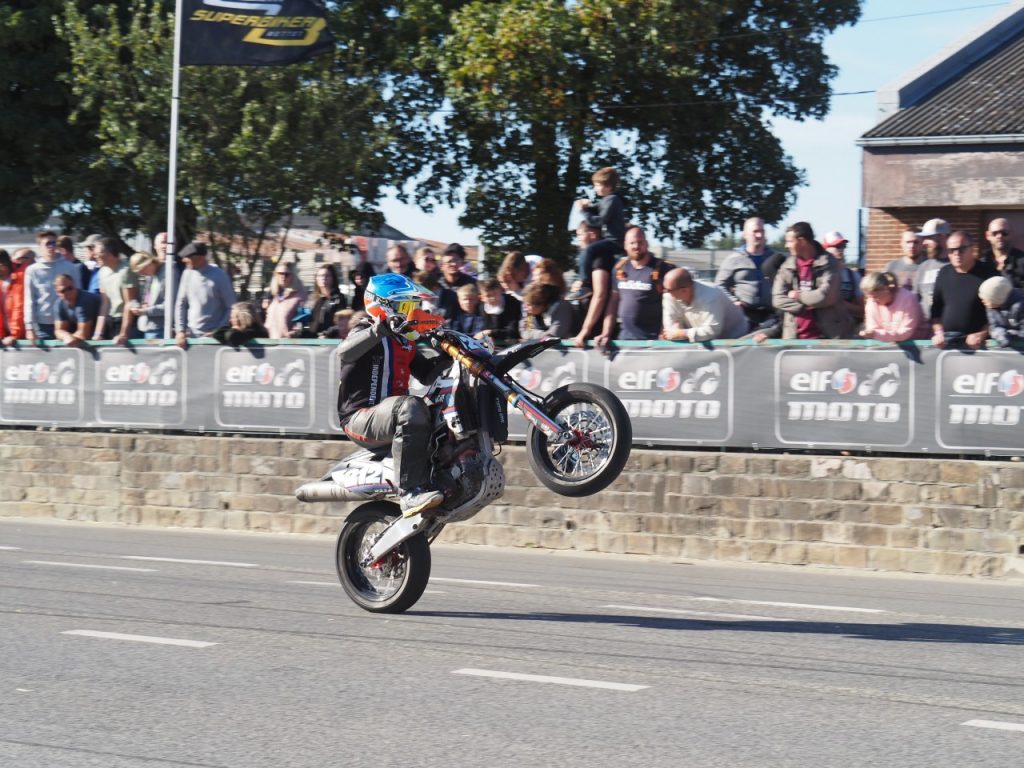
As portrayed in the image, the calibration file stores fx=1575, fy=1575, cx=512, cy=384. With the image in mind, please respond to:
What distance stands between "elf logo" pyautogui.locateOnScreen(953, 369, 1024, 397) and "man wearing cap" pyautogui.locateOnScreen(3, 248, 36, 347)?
1043cm

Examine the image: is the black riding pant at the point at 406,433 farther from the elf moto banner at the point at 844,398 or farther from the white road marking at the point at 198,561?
the elf moto banner at the point at 844,398

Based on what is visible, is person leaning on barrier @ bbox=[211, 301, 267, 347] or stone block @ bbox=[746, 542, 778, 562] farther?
person leaning on barrier @ bbox=[211, 301, 267, 347]

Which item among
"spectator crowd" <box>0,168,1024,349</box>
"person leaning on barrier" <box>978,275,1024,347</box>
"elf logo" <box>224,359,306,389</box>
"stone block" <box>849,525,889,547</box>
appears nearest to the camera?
"person leaning on barrier" <box>978,275,1024,347</box>

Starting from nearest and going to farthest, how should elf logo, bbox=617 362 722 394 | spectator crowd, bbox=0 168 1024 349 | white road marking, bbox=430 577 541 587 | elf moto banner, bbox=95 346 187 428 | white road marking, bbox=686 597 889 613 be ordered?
white road marking, bbox=686 597 889 613 → white road marking, bbox=430 577 541 587 → spectator crowd, bbox=0 168 1024 349 → elf logo, bbox=617 362 722 394 → elf moto banner, bbox=95 346 187 428

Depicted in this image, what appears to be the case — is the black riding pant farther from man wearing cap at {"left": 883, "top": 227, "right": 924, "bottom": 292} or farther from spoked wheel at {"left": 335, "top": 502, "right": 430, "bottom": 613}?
man wearing cap at {"left": 883, "top": 227, "right": 924, "bottom": 292}

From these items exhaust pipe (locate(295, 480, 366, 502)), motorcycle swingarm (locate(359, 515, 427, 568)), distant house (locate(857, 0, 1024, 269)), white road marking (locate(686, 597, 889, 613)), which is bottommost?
white road marking (locate(686, 597, 889, 613))

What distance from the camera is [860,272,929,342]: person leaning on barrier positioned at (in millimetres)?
12344

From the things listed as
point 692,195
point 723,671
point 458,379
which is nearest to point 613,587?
point 458,379

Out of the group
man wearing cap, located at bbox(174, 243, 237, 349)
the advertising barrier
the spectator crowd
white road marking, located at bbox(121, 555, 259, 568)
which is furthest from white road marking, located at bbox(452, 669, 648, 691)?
man wearing cap, located at bbox(174, 243, 237, 349)

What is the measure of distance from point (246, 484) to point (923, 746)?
1083 centimetres

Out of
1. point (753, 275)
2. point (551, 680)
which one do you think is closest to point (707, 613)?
point (551, 680)

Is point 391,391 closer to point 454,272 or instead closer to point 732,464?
point 732,464

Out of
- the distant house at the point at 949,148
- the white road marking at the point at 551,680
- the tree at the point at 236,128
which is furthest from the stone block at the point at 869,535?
the tree at the point at 236,128

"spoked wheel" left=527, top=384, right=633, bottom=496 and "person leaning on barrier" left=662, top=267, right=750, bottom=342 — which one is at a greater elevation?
"person leaning on barrier" left=662, top=267, right=750, bottom=342
